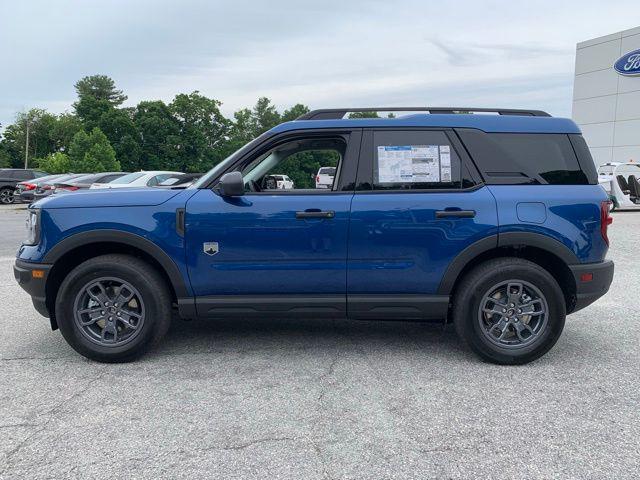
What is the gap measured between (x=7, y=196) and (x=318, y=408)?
991 inches

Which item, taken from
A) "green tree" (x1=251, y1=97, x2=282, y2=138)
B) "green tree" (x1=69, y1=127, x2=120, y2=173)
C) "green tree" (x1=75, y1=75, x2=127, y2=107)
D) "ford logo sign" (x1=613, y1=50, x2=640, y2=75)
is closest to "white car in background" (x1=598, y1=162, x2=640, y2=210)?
"ford logo sign" (x1=613, y1=50, x2=640, y2=75)

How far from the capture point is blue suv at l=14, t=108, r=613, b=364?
12.6 feet

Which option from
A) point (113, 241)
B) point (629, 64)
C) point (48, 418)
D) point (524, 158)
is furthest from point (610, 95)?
point (48, 418)

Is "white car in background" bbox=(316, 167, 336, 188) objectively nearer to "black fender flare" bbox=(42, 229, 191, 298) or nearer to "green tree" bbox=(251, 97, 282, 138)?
"black fender flare" bbox=(42, 229, 191, 298)

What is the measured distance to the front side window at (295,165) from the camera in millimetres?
4105

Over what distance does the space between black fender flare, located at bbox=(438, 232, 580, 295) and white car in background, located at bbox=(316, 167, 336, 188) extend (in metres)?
1.14

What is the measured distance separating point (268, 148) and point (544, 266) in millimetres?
2382

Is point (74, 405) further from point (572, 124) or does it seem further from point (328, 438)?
point (572, 124)

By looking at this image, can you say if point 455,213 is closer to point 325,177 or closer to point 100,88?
point 325,177

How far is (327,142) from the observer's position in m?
4.20

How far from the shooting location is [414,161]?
3.96 m

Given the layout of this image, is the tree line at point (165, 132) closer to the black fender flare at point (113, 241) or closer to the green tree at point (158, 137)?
the green tree at point (158, 137)

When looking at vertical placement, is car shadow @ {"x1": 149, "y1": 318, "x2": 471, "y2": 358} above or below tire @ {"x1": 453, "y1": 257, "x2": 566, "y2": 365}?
below

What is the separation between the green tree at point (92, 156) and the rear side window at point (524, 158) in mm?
33172
